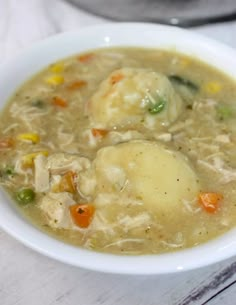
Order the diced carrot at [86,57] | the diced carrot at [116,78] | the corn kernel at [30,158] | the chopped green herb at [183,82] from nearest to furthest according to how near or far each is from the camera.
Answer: the corn kernel at [30,158]
the diced carrot at [116,78]
the chopped green herb at [183,82]
the diced carrot at [86,57]

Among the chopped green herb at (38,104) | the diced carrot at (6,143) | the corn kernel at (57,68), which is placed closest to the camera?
the diced carrot at (6,143)

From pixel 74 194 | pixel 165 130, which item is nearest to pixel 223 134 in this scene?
pixel 165 130

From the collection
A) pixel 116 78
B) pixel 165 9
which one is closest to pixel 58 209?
pixel 116 78

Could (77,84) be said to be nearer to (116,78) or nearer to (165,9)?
(116,78)

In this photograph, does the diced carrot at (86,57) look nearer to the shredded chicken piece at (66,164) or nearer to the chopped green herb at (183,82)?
the chopped green herb at (183,82)

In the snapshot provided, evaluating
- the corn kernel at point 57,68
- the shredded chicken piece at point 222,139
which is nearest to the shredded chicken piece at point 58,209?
the shredded chicken piece at point 222,139

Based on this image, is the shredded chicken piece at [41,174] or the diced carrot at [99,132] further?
the diced carrot at [99,132]

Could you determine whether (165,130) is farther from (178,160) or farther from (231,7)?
(231,7)
